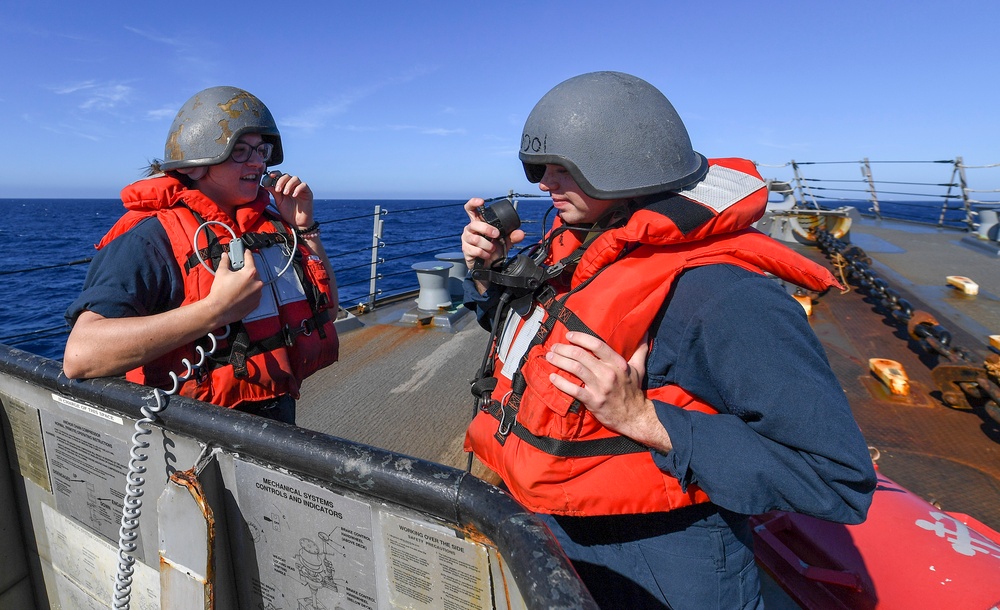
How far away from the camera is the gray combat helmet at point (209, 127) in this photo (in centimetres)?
208

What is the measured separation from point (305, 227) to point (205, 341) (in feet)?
2.19

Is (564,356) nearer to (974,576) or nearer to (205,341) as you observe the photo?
(205,341)

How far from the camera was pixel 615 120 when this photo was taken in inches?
59.4

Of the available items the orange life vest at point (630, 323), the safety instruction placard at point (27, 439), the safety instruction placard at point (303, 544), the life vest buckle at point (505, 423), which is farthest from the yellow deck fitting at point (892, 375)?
the safety instruction placard at point (27, 439)

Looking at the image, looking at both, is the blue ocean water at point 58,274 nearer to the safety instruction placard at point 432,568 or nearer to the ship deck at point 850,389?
the ship deck at point 850,389

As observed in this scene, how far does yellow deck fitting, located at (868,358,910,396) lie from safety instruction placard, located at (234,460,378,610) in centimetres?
424

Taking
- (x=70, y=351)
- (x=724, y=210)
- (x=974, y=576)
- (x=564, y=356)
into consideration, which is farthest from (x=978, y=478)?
(x=70, y=351)

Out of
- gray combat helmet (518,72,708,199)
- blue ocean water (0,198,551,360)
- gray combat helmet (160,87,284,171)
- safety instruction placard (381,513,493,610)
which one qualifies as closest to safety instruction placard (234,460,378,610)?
safety instruction placard (381,513,493,610)

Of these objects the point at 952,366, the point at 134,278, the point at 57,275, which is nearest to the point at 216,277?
the point at 134,278

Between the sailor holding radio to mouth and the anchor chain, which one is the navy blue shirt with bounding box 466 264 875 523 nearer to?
the sailor holding radio to mouth

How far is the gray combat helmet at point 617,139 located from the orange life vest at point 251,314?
1055mm

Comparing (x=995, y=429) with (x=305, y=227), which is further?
(x=995, y=429)

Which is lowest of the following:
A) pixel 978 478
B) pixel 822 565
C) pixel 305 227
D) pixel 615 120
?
pixel 978 478

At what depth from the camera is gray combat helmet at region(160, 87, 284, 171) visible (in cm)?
208
